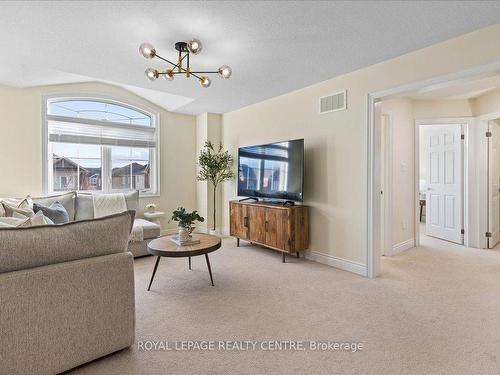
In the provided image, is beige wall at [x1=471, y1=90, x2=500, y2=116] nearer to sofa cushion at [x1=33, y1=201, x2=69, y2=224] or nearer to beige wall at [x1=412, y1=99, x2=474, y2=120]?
beige wall at [x1=412, y1=99, x2=474, y2=120]

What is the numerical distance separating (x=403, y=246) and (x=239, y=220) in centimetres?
260

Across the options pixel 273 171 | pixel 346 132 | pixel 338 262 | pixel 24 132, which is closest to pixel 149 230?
pixel 273 171

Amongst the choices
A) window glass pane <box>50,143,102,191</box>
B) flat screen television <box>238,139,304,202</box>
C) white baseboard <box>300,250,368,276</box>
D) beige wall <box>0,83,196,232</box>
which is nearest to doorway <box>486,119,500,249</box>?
white baseboard <box>300,250,368,276</box>

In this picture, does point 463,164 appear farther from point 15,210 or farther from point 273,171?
point 15,210

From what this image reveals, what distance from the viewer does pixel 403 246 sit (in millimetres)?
4305

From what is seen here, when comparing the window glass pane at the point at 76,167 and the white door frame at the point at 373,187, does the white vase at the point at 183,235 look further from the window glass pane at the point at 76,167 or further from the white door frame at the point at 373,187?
the window glass pane at the point at 76,167

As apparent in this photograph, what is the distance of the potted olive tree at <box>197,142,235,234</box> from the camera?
17.3 ft

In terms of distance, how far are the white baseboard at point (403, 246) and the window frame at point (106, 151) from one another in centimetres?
431

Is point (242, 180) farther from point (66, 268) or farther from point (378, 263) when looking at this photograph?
point (66, 268)

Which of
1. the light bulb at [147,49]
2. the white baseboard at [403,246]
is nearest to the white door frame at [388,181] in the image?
the white baseboard at [403,246]

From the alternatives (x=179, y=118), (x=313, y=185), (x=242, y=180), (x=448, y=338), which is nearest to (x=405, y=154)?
(x=313, y=185)

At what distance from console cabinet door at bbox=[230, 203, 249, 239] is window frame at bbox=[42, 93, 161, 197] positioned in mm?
1813

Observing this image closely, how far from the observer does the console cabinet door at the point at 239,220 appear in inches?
174

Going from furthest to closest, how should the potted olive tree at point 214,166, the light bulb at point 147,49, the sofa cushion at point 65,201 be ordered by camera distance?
the potted olive tree at point 214,166
the sofa cushion at point 65,201
the light bulb at point 147,49
